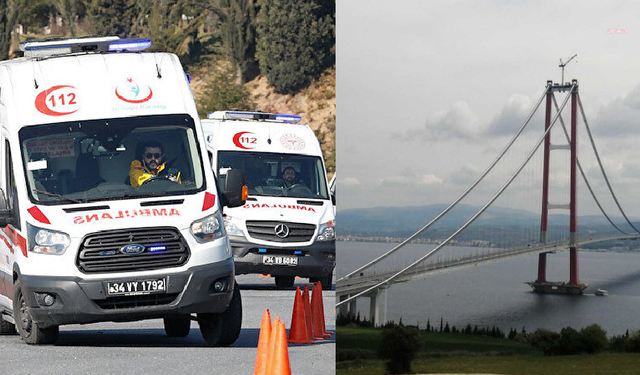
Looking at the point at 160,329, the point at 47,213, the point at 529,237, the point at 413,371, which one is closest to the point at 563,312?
the point at 529,237

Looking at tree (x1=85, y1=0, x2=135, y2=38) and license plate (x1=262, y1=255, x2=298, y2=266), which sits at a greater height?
tree (x1=85, y1=0, x2=135, y2=38)

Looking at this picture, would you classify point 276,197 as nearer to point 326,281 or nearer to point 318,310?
point 326,281

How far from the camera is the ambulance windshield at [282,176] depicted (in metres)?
18.5

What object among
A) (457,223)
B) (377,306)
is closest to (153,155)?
(457,223)

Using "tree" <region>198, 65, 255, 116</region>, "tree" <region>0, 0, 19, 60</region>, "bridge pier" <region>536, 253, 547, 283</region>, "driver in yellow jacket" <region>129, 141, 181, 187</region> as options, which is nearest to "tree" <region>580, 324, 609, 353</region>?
"bridge pier" <region>536, 253, 547, 283</region>

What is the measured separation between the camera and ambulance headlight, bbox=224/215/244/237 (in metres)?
18.0

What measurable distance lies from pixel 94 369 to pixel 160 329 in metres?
3.89

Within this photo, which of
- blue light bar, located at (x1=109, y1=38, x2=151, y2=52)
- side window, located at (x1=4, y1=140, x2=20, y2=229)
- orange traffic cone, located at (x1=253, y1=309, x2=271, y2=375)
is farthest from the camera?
blue light bar, located at (x1=109, y1=38, x2=151, y2=52)

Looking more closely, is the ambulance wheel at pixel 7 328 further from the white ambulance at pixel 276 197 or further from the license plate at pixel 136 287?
the white ambulance at pixel 276 197

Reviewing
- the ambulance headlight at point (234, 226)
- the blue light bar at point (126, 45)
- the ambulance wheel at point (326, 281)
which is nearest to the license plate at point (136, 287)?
the blue light bar at point (126, 45)

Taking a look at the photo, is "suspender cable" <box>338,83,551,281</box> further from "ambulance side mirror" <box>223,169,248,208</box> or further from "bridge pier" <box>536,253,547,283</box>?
"ambulance side mirror" <box>223,169,248,208</box>

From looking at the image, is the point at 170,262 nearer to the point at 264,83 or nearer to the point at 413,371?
the point at 413,371

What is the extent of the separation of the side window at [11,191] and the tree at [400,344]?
20.3 feet

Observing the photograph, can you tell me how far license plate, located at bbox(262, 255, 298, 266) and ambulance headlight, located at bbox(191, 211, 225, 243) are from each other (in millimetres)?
6725
